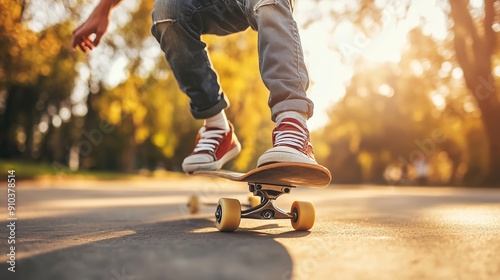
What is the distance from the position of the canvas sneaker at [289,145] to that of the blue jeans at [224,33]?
0.21 ft

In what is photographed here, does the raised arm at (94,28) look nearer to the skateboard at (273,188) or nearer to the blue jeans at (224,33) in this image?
the blue jeans at (224,33)

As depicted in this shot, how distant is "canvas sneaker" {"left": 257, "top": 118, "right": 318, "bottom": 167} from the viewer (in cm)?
162

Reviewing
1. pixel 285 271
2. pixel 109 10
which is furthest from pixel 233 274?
pixel 109 10

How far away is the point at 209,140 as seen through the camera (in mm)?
2297

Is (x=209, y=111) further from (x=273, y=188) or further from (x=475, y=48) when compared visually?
(x=475, y=48)

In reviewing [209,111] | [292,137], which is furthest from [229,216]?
[209,111]

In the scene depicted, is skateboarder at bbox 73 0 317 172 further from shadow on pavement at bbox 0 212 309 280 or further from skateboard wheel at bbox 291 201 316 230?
shadow on pavement at bbox 0 212 309 280

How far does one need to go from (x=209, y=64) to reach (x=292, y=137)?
0.75 meters

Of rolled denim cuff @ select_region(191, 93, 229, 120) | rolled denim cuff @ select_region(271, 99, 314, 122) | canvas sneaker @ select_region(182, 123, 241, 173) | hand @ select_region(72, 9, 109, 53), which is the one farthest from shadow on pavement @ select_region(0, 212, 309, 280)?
hand @ select_region(72, 9, 109, 53)

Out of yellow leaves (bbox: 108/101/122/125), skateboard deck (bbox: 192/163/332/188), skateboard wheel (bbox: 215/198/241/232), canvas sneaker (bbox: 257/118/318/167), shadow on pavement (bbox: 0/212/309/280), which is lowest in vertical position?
shadow on pavement (bbox: 0/212/309/280)

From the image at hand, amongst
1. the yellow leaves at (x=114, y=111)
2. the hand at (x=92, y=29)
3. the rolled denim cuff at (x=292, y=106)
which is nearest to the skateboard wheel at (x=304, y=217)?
the rolled denim cuff at (x=292, y=106)

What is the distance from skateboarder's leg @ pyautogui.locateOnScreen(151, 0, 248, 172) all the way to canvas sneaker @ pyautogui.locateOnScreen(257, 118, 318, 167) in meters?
0.55

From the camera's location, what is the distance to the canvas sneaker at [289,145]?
1618 millimetres

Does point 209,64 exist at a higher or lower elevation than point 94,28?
lower
